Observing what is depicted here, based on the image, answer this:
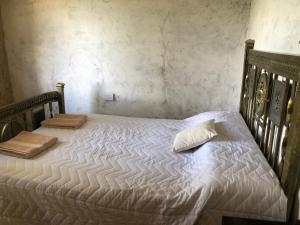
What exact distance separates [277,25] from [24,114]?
2.24 m

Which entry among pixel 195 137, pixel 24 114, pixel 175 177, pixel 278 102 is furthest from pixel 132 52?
pixel 278 102

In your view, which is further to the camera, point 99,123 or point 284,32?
point 99,123

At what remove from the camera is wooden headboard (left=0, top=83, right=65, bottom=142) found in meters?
2.16

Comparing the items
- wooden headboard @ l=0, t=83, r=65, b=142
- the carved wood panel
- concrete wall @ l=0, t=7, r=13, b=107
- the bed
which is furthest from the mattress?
concrete wall @ l=0, t=7, r=13, b=107

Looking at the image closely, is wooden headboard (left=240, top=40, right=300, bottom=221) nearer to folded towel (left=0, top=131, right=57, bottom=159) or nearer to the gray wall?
the gray wall

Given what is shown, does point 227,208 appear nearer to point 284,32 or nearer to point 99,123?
point 284,32

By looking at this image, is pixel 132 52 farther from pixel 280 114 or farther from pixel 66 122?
pixel 280 114

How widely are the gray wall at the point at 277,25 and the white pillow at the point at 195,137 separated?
71 cm

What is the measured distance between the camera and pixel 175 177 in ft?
5.28

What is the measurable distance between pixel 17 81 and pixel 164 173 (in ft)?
9.45

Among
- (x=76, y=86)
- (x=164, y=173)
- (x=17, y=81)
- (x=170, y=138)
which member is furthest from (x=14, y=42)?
(x=164, y=173)

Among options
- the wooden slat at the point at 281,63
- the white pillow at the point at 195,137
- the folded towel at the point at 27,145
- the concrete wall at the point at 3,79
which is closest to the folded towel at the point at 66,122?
the folded towel at the point at 27,145

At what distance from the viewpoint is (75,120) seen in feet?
8.48

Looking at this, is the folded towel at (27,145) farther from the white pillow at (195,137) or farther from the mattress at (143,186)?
the white pillow at (195,137)
